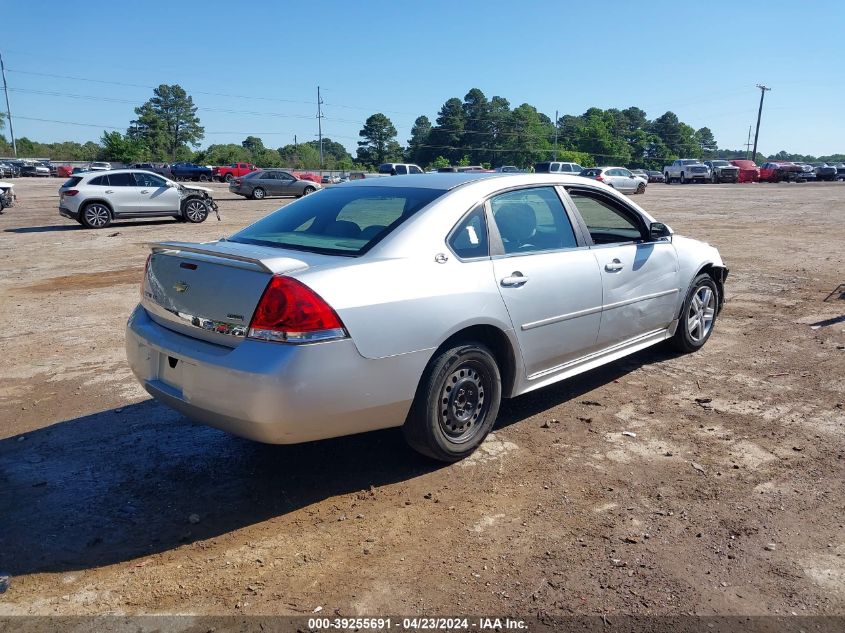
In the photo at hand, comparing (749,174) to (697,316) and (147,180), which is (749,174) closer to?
(147,180)

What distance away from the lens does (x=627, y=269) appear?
506 cm

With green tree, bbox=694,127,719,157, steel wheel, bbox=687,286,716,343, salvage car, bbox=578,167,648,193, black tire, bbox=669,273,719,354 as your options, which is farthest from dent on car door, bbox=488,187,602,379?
green tree, bbox=694,127,719,157

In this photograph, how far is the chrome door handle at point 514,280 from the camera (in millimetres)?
4099

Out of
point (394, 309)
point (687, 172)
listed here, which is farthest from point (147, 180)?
point (687, 172)

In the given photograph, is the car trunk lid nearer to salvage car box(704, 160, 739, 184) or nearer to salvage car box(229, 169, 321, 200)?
salvage car box(229, 169, 321, 200)

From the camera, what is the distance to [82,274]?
439 inches

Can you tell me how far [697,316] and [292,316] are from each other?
14.0ft

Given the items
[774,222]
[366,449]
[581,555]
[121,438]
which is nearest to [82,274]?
[121,438]

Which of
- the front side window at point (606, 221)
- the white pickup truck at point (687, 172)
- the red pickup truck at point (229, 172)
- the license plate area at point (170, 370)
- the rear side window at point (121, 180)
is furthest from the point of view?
the red pickup truck at point (229, 172)

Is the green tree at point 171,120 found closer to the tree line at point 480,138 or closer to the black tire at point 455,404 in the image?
the tree line at point 480,138

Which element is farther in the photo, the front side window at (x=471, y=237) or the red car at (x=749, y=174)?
the red car at (x=749, y=174)

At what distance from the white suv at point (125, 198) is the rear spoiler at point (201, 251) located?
16.7 meters

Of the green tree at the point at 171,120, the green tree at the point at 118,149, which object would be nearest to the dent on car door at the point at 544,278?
the green tree at the point at 118,149

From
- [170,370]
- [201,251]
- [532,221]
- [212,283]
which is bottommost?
[170,370]
